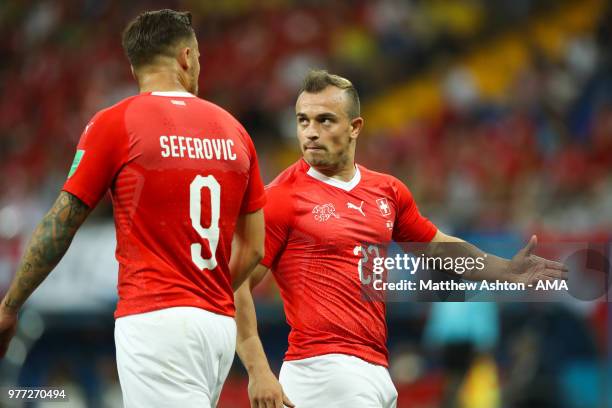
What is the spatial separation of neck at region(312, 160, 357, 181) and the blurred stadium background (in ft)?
4.21

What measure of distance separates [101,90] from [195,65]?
11.4m

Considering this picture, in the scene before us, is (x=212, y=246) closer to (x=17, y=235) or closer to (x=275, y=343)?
(x=275, y=343)

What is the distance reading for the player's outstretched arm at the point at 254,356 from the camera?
4.00 meters

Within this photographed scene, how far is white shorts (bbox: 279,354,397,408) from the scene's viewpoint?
454 cm

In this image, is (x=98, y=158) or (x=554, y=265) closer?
(x=98, y=158)

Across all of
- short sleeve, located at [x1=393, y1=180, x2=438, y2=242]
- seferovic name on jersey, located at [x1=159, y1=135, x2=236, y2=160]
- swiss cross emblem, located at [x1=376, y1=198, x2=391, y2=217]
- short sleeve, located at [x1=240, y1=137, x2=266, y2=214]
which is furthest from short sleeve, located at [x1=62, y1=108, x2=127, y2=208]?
short sleeve, located at [x1=393, y1=180, x2=438, y2=242]

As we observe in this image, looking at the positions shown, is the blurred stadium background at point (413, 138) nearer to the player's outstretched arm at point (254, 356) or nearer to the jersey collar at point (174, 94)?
the player's outstretched arm at point (254, 356)

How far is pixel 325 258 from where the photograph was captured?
15.5ft

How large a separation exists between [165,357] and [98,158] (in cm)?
71

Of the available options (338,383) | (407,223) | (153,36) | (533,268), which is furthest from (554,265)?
(153,36)

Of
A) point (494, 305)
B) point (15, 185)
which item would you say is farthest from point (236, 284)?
point (15, 185)

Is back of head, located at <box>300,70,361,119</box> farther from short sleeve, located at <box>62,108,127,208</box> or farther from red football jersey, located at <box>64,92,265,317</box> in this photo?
short sleeve, located at <box>62,108,127,208</box>

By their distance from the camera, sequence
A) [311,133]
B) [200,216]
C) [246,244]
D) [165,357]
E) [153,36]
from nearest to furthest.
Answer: [165,357] < [200,216] < [153,36] < [246,244] < [311,133]

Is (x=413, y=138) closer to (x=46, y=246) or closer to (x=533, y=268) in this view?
(x=533, y=268)
